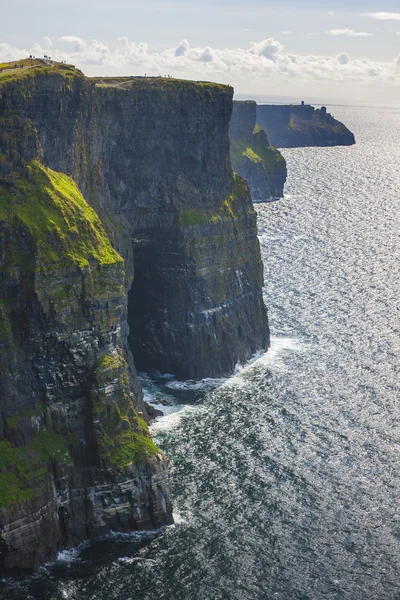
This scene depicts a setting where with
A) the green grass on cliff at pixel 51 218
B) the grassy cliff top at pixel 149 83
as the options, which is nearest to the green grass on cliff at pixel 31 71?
the green grass on cliff at pixel 51 218

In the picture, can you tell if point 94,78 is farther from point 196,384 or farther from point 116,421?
point 116,421

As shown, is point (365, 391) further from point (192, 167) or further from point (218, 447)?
point (192, 167)

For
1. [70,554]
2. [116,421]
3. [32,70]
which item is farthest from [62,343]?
[32,70]

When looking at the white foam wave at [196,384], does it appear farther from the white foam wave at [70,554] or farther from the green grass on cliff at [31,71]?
the green grass on cliff at [31,71]

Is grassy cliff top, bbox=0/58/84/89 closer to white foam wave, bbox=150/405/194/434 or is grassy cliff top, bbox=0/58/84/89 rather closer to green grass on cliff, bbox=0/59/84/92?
green grass on cliff, bbox=0/59/84/92

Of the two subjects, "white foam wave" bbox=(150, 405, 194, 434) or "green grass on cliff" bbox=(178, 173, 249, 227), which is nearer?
"white foam wave" bbox=(150, 405, 194, 434)

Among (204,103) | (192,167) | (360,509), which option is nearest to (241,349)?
(192,167)

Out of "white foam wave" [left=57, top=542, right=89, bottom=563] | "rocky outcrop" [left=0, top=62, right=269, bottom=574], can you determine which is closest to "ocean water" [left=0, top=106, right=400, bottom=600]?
"white foam wave" [left=57, top=542, right=89, bottom=563]
